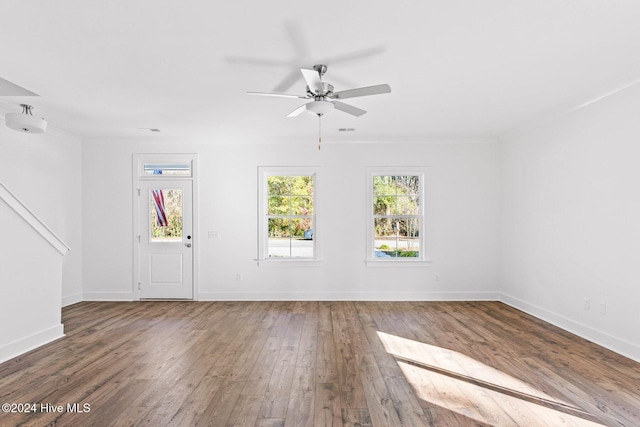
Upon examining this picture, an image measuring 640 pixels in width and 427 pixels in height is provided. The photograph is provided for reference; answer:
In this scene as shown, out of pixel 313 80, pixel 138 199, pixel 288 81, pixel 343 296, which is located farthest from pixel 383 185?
pixel 138 199

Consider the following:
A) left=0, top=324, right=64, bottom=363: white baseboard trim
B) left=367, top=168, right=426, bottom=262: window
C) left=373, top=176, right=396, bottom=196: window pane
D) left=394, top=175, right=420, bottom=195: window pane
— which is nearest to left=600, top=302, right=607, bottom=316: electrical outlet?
left=367, top=168, right=426, bottom=262: window

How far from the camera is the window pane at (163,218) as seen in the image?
6090 millimetres

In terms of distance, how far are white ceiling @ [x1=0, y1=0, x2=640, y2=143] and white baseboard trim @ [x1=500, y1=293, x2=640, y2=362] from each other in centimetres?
260

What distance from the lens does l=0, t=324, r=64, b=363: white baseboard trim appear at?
3.41 meters

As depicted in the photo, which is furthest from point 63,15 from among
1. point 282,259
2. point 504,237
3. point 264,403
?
point 504,237

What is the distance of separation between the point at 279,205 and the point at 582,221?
431 cm

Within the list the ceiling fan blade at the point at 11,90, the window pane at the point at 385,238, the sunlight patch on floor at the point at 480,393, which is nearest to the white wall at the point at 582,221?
the sunlight patch on floor at the point at 480,393

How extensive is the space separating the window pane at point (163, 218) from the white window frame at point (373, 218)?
→ 3.25 m

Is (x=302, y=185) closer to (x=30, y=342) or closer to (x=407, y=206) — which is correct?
(x=407, y=206)

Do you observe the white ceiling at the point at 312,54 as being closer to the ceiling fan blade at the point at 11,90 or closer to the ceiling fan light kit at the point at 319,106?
the ceiling fan blade at the point at 11,90

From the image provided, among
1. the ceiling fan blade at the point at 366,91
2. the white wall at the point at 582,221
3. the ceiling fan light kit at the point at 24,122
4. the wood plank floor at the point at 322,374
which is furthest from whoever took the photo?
the ceiling fan light kit at the point at 24,122

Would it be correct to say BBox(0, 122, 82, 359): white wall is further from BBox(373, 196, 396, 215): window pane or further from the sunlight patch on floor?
BBox(373, 196, 396, 215): window pane

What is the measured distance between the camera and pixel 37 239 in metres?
3.82

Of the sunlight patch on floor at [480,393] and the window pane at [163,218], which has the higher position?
the window pane at [163,218]
